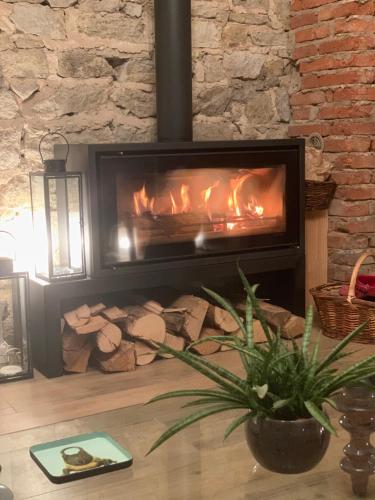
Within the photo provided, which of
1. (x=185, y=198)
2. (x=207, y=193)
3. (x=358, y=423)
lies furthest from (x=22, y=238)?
(x=358, y=423)

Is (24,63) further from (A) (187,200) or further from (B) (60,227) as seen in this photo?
(A) (187,200)

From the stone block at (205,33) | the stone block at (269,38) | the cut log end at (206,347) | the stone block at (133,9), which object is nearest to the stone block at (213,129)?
the stone block at (205,33)

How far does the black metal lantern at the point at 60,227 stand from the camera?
3.27m

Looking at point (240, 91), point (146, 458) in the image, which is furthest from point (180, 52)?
point (146, 458)

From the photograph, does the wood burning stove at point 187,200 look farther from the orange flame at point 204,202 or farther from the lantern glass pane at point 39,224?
the lantern glass pane at point 39,224

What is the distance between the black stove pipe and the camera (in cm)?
371

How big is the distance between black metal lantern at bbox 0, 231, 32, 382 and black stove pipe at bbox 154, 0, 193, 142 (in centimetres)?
95

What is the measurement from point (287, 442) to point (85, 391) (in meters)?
1.81

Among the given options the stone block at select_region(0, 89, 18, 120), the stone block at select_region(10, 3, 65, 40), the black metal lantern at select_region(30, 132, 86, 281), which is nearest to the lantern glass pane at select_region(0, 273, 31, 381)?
the black metal lantern at select_region(30, 132, 86, 281)

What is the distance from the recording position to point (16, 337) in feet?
10.7

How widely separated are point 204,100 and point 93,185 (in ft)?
3.36

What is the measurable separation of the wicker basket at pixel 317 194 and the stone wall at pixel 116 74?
0.45 meters

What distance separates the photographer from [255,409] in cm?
146

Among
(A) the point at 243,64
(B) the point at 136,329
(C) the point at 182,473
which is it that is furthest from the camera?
(A) the point at 243,64
